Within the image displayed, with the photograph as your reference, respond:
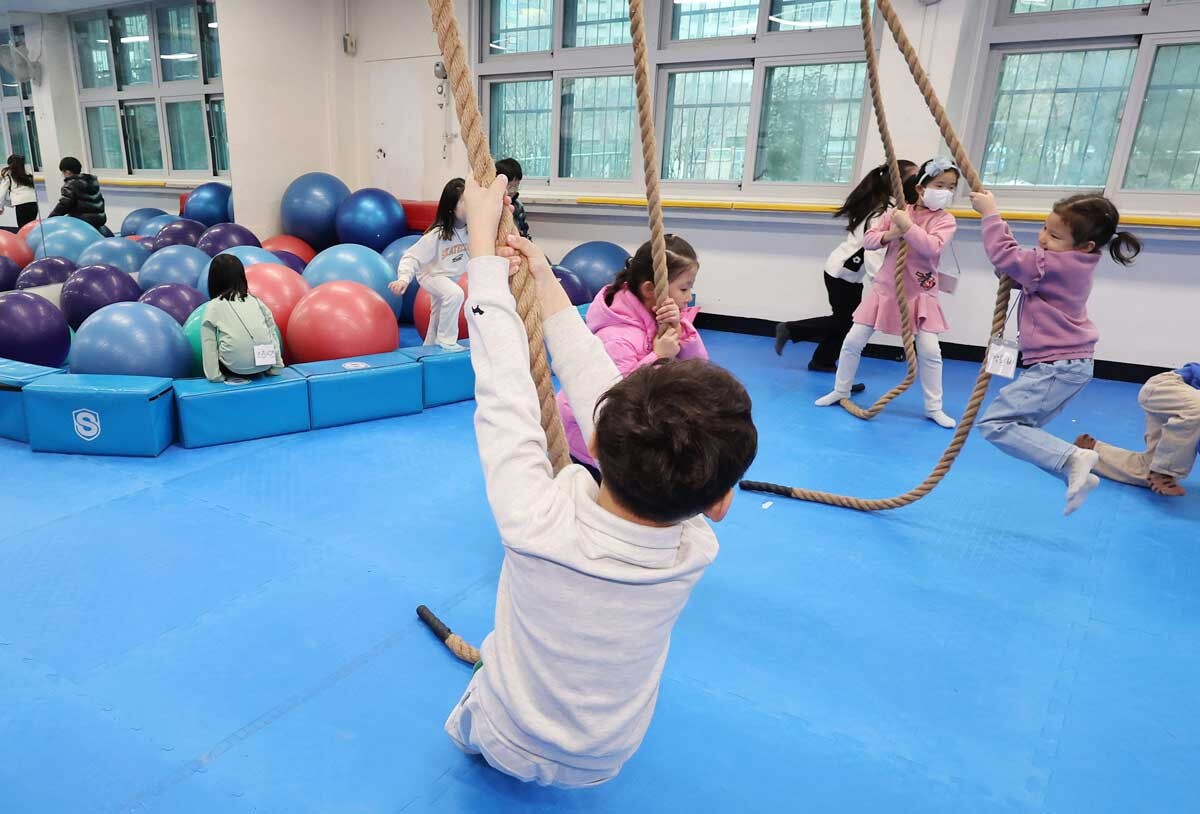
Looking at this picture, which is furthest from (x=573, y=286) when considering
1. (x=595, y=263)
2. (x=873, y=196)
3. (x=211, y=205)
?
(x=211, y=205)

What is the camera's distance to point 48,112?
260 inches

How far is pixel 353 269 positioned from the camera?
15.6ft

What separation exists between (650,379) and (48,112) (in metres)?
8.15

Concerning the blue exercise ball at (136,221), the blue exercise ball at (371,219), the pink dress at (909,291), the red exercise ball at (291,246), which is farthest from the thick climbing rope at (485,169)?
the blue exercise ball at (136,221)

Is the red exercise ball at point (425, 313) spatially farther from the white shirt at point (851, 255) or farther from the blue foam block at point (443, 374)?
the white shirt at point (851, 255)

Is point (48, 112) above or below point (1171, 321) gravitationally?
above

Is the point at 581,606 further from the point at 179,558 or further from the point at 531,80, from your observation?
the point at 531,80

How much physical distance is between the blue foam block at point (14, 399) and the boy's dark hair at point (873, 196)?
438 cm

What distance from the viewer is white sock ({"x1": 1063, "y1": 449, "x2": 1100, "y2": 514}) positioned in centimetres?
245

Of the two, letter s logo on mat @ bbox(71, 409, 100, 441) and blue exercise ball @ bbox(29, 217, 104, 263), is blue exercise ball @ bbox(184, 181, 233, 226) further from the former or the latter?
letter s logo on mat @ bbox(71, 409, 100, 441)

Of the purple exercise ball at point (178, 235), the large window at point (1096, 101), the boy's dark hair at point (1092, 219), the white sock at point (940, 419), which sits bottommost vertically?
the white sock at point (940, 419)

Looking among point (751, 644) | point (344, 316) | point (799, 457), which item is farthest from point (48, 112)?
point (751, 644)

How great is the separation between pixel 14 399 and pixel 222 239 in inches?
109

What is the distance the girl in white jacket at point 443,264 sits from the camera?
4.10m
